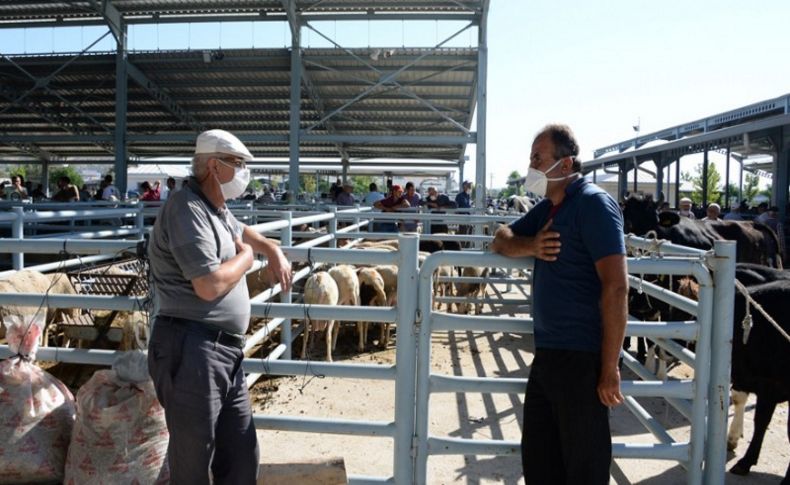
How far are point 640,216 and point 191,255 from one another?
307 inches

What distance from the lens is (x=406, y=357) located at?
9.64ft

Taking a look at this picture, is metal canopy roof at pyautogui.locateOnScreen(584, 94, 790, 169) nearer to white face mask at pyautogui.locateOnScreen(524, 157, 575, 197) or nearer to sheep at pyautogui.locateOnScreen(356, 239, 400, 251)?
sheep at pyautogui.locateOnScreen(356, 239, 400, 251)

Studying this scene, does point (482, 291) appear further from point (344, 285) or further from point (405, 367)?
point (405, 367)

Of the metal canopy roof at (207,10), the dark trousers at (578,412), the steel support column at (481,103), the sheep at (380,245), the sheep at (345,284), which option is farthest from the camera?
the metal canopy roof at (207,10)

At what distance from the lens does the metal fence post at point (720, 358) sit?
2.86 meters

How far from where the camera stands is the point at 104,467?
2811 mm

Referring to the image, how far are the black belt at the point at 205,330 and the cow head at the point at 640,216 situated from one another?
740 cm

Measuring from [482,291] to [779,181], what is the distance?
457 inches

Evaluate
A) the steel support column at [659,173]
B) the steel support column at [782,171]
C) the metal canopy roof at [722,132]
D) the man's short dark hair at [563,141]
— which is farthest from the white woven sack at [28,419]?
the steel support column at [659,173]

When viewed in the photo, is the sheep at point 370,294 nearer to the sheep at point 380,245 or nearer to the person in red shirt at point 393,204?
the sheep at point 380,245

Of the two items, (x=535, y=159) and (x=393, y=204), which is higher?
(x=535, y=159)

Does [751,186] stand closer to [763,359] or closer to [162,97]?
[162,97]

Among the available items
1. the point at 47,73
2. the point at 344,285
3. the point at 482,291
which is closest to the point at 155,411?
the point at 344,285

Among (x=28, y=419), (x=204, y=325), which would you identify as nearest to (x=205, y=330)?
(x=204, y=325)
